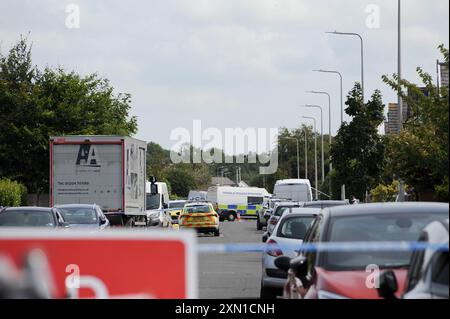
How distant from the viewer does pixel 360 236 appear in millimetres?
9492

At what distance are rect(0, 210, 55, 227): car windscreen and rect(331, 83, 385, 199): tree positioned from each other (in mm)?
27086

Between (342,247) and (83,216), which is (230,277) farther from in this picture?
(342,247)

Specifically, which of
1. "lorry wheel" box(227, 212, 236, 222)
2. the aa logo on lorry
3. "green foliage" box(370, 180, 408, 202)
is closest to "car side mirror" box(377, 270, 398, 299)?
the aa logo on lorry

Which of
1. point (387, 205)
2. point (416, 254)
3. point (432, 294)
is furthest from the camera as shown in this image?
point (387, 205)

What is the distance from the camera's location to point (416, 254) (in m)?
7.66

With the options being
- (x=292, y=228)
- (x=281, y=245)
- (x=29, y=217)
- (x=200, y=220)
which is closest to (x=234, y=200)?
(x=200, y=220)

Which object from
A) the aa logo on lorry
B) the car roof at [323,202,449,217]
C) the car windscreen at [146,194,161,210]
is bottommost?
the car windscreen at [146,194,161,210]

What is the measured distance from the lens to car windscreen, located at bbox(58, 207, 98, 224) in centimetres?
2805

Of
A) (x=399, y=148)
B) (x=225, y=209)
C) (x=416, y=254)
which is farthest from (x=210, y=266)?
(x=225, y=209)

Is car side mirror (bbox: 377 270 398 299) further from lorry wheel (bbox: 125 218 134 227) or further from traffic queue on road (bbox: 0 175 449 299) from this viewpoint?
lorry wheel (bbox: 125 218 134 227)

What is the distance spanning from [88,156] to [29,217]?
36.9ft

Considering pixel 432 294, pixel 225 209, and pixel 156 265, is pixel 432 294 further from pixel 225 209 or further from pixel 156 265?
pixel 225 209
